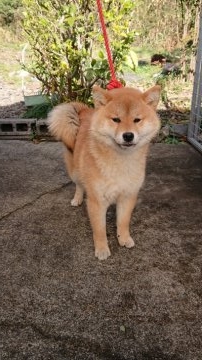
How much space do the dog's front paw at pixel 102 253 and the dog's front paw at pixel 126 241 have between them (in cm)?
14

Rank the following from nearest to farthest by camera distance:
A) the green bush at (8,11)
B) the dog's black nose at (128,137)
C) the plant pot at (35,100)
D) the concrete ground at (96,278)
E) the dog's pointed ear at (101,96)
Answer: the concrete ground at (96,278) → the dog's black nose at (128,137) → the dog's pointed ear at (101,96) → the plant pot at (35,100) → the green bush at (8,11)

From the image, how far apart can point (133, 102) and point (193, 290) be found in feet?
3.76

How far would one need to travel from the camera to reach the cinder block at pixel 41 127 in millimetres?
4328

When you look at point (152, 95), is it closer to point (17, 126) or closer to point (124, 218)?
point (124, 218)

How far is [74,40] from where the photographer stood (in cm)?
400

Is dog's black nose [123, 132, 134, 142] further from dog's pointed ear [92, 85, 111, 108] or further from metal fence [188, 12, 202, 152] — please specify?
metal fence [188, 12, 202, 152]

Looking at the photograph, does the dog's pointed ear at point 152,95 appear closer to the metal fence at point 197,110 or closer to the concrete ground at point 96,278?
the concrete ground at point 96,278

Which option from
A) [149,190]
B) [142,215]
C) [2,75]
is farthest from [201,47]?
[2,75]

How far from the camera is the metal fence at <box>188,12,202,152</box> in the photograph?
3933 millimetres

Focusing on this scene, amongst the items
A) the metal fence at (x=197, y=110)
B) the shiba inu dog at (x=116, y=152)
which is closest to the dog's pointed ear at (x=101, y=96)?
the shiba inu dog at (x=116, y=152)

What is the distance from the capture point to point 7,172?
3.46 meters

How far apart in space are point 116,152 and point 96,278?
779mm

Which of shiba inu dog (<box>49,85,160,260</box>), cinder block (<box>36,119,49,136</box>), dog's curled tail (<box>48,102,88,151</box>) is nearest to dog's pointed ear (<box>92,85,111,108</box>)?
shiba inu dog (<box>49,85,160,260</box>)

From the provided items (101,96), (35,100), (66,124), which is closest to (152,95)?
(101,96)
